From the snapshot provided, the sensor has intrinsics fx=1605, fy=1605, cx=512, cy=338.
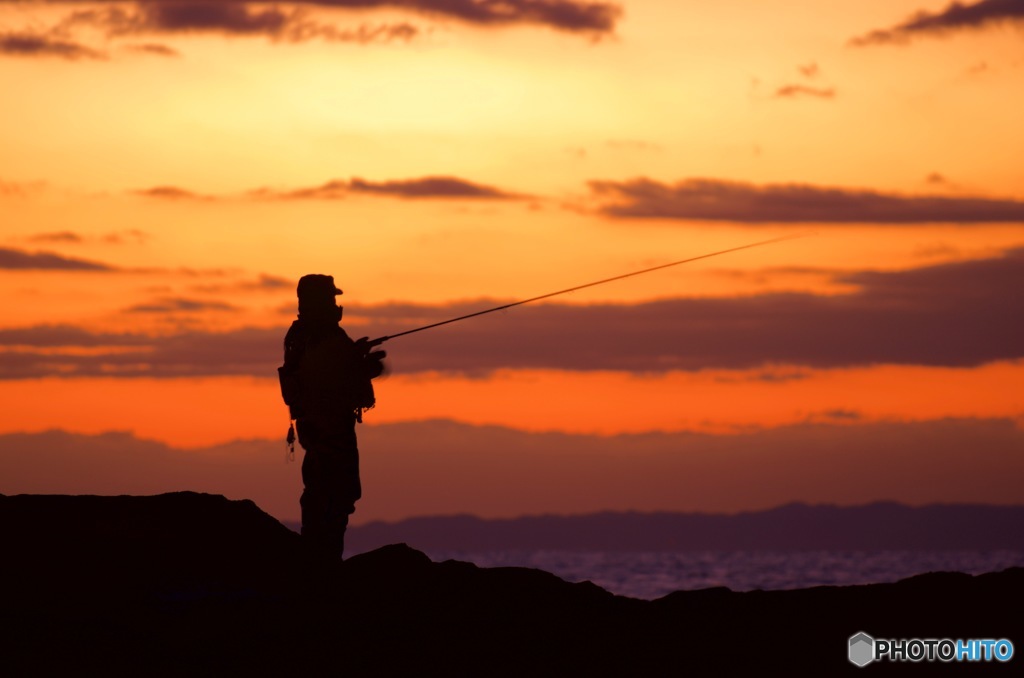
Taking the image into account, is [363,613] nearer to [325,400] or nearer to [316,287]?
[325,400]

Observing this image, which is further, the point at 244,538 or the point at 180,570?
the point at 244,538

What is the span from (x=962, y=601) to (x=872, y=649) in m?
1.45

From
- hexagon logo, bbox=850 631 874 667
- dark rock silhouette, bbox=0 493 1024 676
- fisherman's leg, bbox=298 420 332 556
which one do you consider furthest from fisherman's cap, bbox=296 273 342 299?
hexagon logo, bbox=850 631 874 667

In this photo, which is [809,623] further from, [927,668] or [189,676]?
[189,676]

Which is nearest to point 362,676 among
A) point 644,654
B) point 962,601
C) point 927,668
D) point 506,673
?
point 506,673

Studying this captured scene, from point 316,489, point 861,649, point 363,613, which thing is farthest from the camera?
point 316,489

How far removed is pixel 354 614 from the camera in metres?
13.5

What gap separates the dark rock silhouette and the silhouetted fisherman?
47 cm

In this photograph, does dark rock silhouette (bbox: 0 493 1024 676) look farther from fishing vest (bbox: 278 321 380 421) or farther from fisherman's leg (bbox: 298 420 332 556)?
fishing vest (bbox: 278 321 380 421)

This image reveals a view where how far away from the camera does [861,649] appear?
12.8m

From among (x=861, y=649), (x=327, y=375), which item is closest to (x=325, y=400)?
(x=327, y=375)

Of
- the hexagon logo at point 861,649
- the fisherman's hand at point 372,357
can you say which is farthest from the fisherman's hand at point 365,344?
the hexagon logo at point 861,649

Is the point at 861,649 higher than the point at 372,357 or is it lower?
lower

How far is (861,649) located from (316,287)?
244 inches
